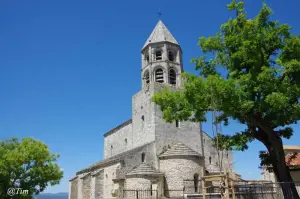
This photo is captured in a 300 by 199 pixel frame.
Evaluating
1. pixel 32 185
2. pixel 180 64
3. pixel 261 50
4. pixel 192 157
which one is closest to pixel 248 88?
pixel 261 50

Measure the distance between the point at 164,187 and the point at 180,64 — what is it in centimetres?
1248

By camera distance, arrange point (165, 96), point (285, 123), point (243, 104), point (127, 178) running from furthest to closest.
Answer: point (127, 178), point (165, 96), point (285, 123), point (243, 104)

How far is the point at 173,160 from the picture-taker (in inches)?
911

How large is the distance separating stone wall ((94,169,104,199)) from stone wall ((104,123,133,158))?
16.3 feet

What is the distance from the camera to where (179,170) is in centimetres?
2259

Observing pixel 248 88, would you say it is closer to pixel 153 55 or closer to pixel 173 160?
pixel 173 160

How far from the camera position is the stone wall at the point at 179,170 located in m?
22.3

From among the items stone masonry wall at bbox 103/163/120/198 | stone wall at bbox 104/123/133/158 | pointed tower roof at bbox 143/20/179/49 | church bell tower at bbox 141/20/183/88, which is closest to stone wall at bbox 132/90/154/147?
church bell tower at bbox 141/20/183/88

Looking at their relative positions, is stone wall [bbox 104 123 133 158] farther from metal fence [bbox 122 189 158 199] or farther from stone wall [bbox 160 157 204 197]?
metal fence [bbox 122 189 158 199]

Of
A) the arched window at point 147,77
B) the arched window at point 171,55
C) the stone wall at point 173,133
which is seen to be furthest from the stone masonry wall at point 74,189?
the arched window at point 171,55

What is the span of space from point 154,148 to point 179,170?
3.09m

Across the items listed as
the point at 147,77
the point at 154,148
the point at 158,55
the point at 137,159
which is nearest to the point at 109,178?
the point at 137,159

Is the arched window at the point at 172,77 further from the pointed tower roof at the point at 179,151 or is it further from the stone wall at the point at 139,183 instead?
the stone wall at the point at 139,183

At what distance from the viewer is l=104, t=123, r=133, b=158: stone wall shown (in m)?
30.5
